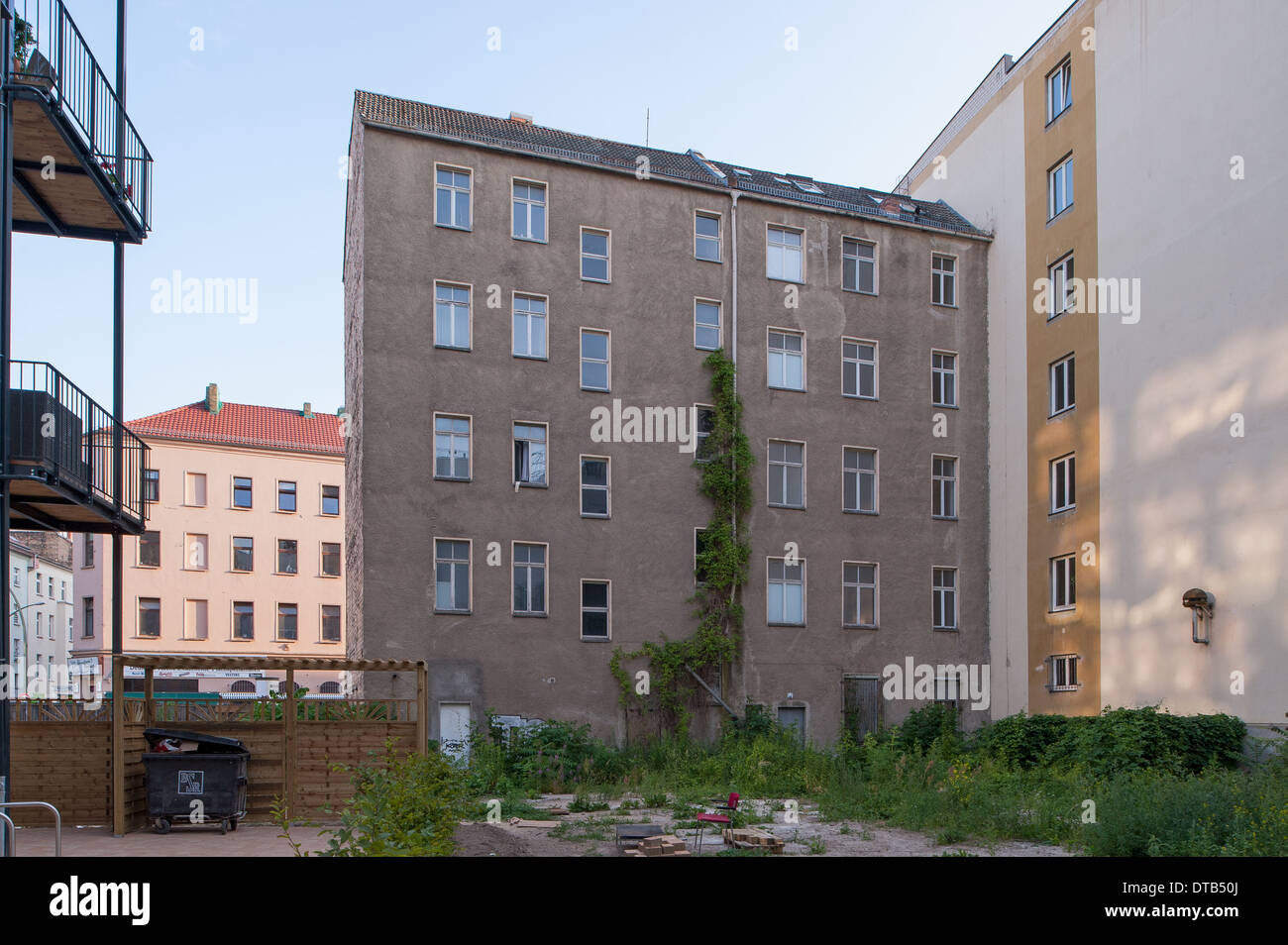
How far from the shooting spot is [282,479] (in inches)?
2288

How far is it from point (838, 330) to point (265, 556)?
119 feet

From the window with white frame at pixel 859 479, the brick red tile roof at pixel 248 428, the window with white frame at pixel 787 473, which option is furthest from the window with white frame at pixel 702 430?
the brick red tile roof at pixel 248 428

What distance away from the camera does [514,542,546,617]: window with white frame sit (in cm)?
2784

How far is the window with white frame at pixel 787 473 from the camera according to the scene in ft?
101

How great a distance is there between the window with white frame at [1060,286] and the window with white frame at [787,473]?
Answer: 25.4 feet

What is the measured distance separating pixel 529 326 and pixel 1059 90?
16.0 m

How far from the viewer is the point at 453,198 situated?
28547 millimetres

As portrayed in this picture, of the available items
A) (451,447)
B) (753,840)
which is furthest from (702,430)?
(753,840)

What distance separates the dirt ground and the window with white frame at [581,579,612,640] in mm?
9061

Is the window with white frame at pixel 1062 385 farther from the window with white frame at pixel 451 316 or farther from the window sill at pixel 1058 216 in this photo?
the window with white frame at pixel 451 316

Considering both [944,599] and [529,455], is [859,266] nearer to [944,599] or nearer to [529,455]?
[944,599]

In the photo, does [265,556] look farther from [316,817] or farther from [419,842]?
[419,842]

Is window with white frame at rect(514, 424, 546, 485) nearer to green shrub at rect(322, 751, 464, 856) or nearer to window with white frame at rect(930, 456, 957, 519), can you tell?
window with white frame at rect(930, 456, 957, 519)
